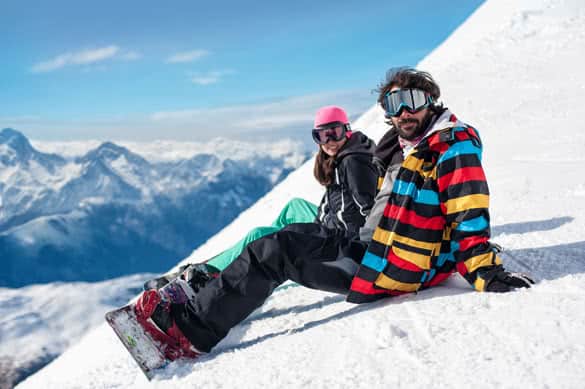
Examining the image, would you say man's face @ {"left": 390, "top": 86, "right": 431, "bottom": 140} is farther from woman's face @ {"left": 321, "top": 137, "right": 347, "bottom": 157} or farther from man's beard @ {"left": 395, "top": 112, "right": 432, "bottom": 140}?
woman's face @ {"left": 321, "top": 137, "right": 347, "bottom": 157}

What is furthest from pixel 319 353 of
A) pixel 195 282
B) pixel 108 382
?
pixel 108 382

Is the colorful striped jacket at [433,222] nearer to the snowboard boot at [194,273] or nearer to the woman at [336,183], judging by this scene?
the woman at [336,183]

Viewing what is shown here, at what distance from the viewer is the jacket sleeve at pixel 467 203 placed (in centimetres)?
296

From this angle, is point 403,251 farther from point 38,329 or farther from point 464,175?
point 38,329

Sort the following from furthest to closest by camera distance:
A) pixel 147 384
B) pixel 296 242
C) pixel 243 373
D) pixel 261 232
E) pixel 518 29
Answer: pixel 518 29 → pixel 261 232 → pixel 296 242 → pixel 147 384 → pixel 243 373

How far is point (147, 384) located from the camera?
304 centimetres

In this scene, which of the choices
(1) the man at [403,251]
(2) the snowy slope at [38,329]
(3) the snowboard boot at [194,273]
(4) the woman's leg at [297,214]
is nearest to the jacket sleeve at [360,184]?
(4) the woman's leg at [297,214]

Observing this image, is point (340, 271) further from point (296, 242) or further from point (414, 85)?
point (414, 85)

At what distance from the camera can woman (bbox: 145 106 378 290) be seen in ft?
13.8

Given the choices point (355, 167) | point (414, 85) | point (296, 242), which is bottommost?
point (296, 242)

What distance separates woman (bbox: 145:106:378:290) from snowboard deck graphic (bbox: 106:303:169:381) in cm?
71

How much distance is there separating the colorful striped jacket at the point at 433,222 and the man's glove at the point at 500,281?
0.12ft

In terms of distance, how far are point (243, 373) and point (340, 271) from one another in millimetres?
1042

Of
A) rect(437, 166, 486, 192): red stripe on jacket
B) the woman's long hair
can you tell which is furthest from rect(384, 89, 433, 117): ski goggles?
the woman's long hair
